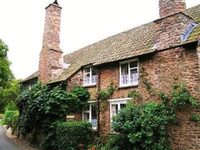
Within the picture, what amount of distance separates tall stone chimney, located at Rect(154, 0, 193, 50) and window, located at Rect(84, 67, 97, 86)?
245 inches

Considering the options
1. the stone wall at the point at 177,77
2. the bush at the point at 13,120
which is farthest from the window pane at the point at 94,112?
the bush at the point at 13,120

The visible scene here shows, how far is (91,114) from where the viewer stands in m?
19.5

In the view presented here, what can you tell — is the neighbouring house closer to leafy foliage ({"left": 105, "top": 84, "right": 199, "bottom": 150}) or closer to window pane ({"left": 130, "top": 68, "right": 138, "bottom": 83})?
window pane ({"left": 130, "top": 68, "right": 138, "bottom": 83})

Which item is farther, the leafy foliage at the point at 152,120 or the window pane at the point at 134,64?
the window pane at the point at 134,64

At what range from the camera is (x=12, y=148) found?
2053 cm

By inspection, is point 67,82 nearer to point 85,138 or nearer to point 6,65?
point 85,138

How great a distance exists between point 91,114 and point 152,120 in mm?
7540

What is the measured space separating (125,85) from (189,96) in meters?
4.91

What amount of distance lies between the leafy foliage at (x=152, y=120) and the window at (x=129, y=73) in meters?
2.73

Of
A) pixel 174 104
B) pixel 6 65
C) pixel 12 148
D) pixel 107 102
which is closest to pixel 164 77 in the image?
pixel 174 104

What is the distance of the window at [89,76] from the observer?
20.1 metres

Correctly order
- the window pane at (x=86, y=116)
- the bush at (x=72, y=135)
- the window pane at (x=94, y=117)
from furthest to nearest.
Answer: the window pane at (x=86, y=116) → the window pane at (x=94, y=117) → the bush at (x=72, y=135)

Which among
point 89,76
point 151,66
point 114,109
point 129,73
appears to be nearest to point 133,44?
point 129,73

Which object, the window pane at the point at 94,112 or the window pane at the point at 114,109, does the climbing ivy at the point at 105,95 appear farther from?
the window pane at the point at 94,112
